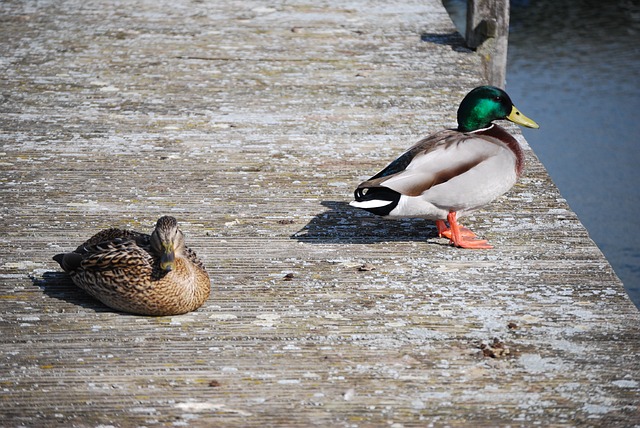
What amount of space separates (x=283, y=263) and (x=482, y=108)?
1281mm

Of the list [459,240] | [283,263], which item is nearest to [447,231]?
[459,240]

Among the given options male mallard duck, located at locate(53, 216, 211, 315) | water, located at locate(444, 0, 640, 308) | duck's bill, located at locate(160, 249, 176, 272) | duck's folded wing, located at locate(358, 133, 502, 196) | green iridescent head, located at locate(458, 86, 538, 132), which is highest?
green iridescent head, located at locate(458, 86, 538, 132)

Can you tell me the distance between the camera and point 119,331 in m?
3.37

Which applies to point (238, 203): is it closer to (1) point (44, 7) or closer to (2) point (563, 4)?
(1) point (44, 7)

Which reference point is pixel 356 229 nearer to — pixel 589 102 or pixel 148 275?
pixel 148 275

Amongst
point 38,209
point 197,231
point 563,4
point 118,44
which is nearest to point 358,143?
point 197,231

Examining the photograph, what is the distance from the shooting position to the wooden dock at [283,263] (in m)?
2.98

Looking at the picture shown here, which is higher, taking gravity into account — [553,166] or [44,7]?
[44,7]

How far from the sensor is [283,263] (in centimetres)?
394

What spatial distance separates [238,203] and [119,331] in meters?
1.34

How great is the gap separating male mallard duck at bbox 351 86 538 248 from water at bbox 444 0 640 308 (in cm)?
239

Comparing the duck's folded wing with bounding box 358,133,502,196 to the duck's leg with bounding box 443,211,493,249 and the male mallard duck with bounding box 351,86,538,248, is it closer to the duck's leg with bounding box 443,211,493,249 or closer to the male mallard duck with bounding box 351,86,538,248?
the male mallard duck with bounding box 351,86,538,248

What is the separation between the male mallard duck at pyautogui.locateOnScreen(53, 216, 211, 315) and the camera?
11.0ft

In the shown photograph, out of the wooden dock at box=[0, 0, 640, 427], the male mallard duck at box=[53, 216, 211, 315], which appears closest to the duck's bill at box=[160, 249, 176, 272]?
the male mallard duck at box=[53, 216, 211, 315]
